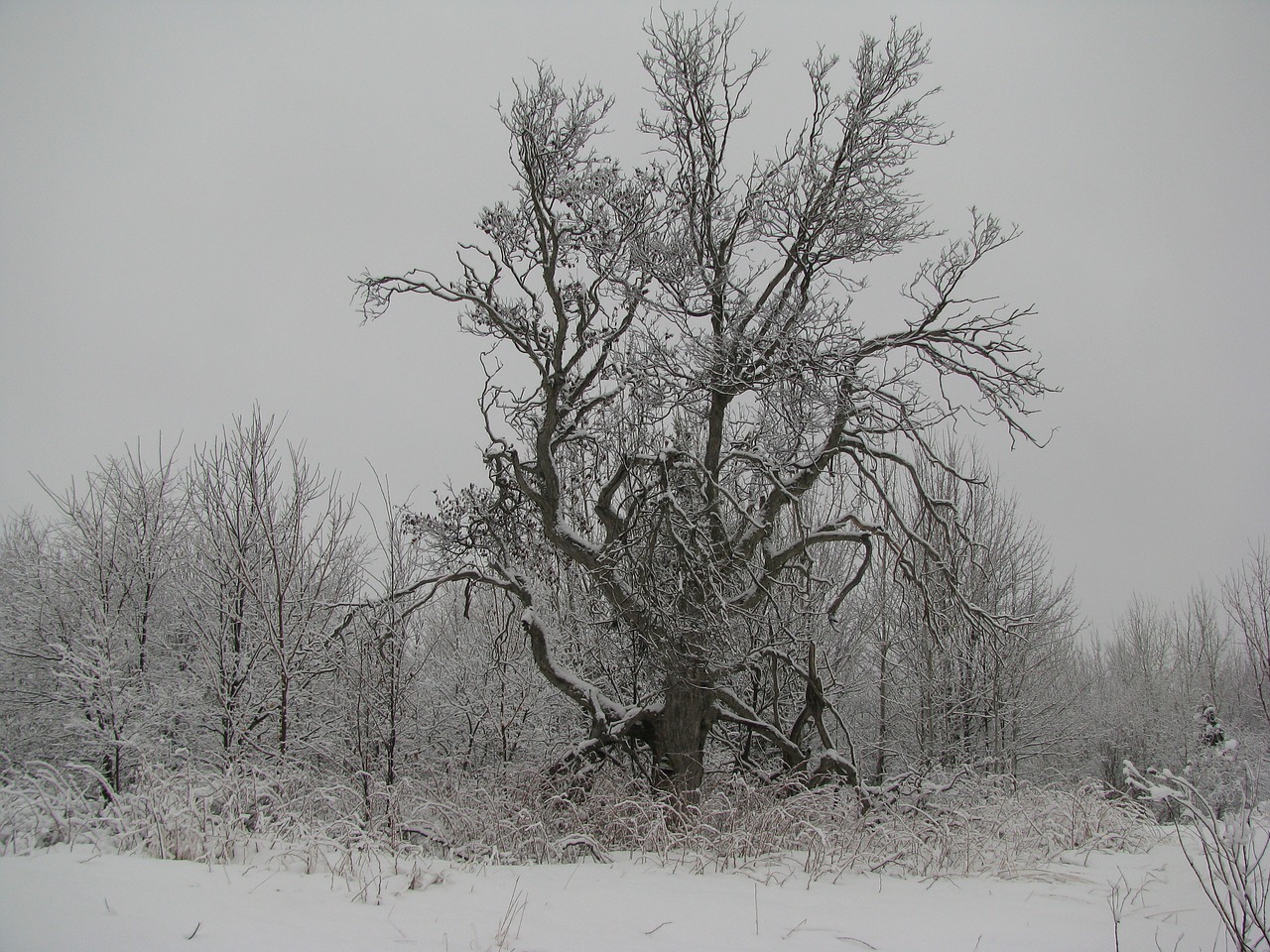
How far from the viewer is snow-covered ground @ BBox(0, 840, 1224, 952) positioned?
3434mm

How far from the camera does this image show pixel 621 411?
11320 mm

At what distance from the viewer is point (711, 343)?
8.54 meters

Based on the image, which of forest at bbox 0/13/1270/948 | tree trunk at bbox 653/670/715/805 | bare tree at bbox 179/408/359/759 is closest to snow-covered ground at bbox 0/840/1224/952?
forest at bbox 0/13/1270/948

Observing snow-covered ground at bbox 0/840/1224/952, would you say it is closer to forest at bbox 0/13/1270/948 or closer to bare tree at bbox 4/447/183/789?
forest at bbox 0/13/1270/948

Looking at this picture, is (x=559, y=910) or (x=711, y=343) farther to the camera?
(x=711, y=343)

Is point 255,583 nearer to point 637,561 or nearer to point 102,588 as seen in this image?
point 102,588

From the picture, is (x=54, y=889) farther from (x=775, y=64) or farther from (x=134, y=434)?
(x=134, y=434)

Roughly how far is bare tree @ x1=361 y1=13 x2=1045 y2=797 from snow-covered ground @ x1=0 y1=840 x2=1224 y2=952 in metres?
3.47

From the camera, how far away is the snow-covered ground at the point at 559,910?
11.3 ft

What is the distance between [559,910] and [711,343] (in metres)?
5.95

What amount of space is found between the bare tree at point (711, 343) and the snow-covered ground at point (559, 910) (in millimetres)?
3472

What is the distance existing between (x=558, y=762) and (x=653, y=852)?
320cm

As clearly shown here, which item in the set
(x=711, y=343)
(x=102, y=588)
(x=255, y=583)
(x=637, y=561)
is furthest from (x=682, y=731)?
(x=102, y=588)

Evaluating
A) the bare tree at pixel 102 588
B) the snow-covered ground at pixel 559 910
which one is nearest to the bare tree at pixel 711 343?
the snow-covered ground at pixel 559 910
